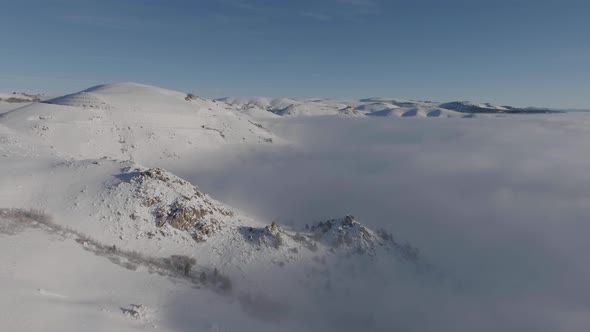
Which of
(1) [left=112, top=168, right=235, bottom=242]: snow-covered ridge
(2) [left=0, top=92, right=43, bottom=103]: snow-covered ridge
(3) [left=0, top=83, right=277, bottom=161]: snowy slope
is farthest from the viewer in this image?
(2) [left=0, top=92, right=43, bottom=103]: snow-covered ridge

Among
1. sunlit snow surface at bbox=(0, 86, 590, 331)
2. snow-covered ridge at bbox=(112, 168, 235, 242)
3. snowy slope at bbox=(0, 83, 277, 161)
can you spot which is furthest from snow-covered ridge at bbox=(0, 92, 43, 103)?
snow-covered ridge at bbox=(112, 168, 235, 242)

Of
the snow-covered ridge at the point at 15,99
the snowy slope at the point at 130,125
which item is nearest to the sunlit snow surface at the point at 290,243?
the snowy slope at the point at 130,125

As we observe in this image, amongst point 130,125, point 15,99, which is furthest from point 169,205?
point 15,99

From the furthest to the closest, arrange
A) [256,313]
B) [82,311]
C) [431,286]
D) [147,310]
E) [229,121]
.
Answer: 1. [229,121]
2. [431,286]
3. [256,313]
4. [147,310]
5. [82,311]

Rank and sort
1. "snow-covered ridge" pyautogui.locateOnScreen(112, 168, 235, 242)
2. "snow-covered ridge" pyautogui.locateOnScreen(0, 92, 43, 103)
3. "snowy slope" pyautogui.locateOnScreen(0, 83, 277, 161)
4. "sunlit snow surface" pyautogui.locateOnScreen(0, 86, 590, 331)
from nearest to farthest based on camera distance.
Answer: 1. "sunlit snow surface" pyautogui.locateOnScreen(0, 86, 590, 331)
2. "snow-covered ridge" pyautogui.locateOnScreen(112, 168, 235, 242)
3. "snowy slope" pyautogui.locateOnScreen(0, 83, 277, 161)
4. "snow-covered ridge" pyautogui.locateOnScreen(0, 92, 43, 103)

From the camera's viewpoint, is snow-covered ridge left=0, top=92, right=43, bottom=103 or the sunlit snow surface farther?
snow-covered ridge left=0, top=92, right=43, bottom=103

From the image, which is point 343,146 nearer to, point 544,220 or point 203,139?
point 203,139

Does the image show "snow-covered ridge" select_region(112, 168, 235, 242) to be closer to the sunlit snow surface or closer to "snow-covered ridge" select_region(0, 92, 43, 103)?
the sunlit snow surface

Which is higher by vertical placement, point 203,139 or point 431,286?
point 203,139

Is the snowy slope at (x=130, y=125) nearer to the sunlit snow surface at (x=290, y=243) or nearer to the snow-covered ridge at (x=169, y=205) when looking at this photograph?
the sunlit snow surface at (x=290, y=243)

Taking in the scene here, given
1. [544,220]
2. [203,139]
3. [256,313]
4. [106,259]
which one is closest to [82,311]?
[106,259]

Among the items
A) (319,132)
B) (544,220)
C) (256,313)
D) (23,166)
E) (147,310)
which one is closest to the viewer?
(147,310)
